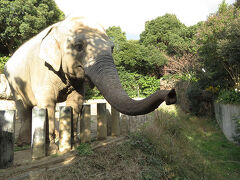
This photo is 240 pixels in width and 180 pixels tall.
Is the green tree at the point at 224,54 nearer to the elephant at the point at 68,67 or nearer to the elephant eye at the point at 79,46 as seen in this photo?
the elephant at the point at 68,67

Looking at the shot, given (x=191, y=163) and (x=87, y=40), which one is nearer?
(x=87, y=40)

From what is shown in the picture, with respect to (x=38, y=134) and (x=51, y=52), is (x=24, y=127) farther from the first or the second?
(x=51, y=52)

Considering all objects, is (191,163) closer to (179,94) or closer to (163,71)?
(179,94)

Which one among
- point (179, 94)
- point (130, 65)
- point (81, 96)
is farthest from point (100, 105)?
point (130, 65)

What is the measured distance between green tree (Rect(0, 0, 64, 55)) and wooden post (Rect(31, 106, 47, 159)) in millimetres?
11687

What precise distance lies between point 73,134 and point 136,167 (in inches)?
55.1

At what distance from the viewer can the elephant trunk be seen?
1597 millimetres

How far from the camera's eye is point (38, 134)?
2.86 metres

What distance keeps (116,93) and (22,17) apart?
551 inches

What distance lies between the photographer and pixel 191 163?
4.16 m

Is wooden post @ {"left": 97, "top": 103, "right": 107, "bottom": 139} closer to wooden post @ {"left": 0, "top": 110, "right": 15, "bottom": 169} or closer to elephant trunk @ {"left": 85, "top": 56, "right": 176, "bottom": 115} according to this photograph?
elephant trunk @ {"left": 85, "top": 56, "right": 176, "bottom": 115}

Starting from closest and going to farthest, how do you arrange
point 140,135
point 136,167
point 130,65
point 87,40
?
1. point 87,40
2. point 136,167
3. point 140,135
4. point 130,65

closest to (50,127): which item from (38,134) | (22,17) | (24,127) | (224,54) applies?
(38,134)

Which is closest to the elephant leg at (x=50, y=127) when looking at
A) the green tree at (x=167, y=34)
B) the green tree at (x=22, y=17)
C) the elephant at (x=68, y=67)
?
the elephant at (x=68, y=67)
